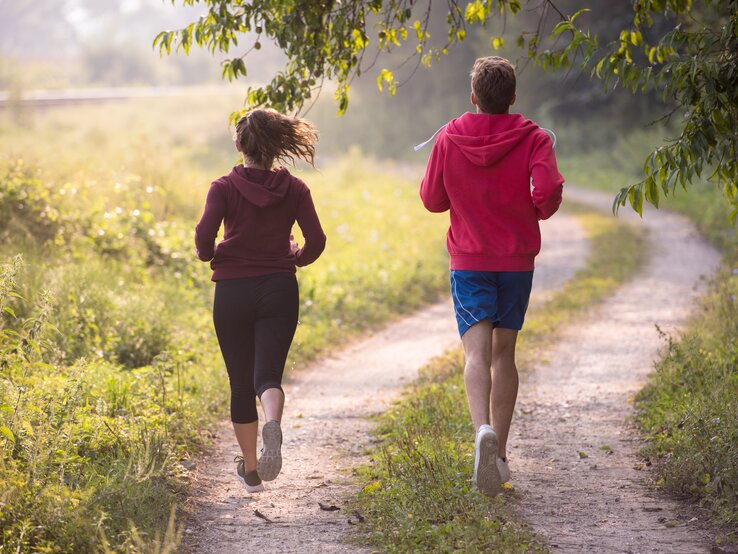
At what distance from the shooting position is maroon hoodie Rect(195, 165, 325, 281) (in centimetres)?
448

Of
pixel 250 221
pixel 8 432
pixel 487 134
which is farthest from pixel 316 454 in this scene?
pixel 487 134

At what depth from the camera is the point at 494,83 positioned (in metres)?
4.40

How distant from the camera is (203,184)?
1548cm

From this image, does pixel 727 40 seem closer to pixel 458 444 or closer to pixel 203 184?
pixel 458 444

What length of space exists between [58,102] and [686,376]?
43150 mm

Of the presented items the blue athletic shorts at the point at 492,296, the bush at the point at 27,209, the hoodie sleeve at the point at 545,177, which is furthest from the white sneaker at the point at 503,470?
the bush at the point at 27,209

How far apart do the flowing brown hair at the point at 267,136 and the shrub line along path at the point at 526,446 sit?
1903 millimetres

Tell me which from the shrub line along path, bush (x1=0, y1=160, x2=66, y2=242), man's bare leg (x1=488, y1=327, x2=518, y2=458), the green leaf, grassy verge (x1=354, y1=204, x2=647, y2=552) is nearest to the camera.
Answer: grassy verge (x1=354, y1=204, x2=647, y2=552)

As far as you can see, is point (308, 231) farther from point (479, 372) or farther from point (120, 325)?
point (120, 325)

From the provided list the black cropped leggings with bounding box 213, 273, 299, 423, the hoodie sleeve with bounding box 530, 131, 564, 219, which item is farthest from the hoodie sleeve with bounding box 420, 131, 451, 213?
the black cropped leggings with bounding box 213, 273, 299, 423

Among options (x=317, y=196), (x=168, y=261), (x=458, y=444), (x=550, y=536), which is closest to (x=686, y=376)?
(x=458, y=444)

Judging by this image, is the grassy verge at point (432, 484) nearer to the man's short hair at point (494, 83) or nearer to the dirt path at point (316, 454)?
the dirt path at point (316, 454)

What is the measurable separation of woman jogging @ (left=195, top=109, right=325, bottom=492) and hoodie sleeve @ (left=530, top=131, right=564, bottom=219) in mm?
1160

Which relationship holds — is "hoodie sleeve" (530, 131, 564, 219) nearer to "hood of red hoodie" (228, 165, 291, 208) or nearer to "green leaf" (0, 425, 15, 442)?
"hood of red hoodie" (228, 165, 291, 208)
